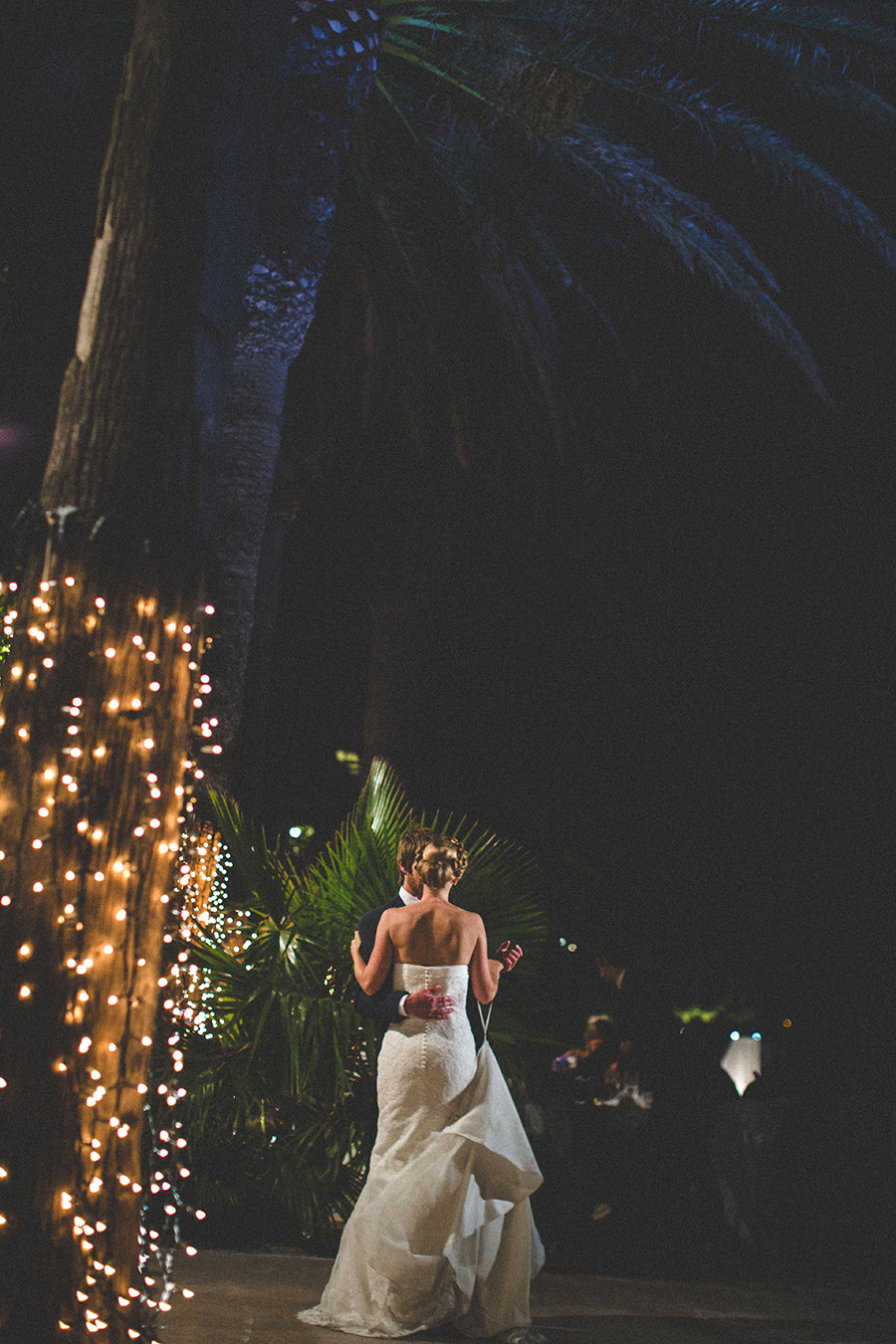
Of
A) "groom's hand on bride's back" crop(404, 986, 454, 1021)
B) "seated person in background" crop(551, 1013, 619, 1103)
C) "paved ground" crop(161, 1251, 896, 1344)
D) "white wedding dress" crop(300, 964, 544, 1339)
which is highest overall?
"groom's hand on bride's back" crop(404, 986, 454, 1021)

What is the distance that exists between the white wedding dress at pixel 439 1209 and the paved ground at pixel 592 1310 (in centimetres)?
15

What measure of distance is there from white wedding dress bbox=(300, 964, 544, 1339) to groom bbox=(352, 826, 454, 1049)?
52mm

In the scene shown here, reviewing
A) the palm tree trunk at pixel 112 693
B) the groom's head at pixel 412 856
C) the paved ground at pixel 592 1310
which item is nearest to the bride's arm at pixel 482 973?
the groom's head at pixel 412 856

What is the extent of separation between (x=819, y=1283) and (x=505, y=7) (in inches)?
317

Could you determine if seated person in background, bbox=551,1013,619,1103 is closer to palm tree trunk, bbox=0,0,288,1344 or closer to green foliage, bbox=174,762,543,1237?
green foliage, bbox=174,762,543,1237

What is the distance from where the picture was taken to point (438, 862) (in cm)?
512

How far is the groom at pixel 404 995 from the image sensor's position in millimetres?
4969

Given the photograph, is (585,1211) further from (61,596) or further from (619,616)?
(619,616)

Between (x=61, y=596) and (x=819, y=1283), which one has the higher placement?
(x=61, y=596)

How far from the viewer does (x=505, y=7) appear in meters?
8.20

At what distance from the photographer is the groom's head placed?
5.18 m

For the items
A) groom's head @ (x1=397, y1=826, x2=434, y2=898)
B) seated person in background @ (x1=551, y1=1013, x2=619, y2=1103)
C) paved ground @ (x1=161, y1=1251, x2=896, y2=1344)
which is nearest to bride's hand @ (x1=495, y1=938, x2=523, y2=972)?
groom's head @ (x1=397, y1=826, x2=434, y2=898)

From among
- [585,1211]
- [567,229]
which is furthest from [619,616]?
[585,1211]

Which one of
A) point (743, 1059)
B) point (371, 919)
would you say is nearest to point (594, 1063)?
point (743, 1059)
